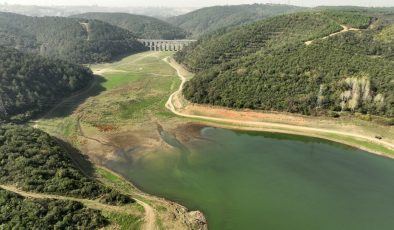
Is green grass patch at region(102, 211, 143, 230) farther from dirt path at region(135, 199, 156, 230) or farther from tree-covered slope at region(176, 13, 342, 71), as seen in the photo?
tree-covered slope at region(176, 13, 342, 71)

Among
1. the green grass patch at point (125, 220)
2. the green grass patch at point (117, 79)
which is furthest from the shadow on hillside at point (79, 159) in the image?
the green grass patch at point (117, 79)

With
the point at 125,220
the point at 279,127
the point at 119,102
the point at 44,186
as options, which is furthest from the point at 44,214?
the point at 119,102

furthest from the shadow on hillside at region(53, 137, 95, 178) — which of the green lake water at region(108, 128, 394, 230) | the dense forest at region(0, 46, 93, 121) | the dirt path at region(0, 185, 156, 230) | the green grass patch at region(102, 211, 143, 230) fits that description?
the dense forest at region(0, 46, 93, 121)

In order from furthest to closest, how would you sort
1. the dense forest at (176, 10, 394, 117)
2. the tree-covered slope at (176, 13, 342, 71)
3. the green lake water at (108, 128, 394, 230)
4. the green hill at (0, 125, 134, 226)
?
the tree-covered slope at (176, 13, 342, 71) < the dense forest at (176, 10, 394, 117) < the green lake water at (108, 128, 394, 230) < the green hill at (0, 125, 134, 226)

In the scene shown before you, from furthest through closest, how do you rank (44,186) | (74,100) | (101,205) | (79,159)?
1. (74,100)
2. (79,159)
3. (44,186)
4. (101,205)

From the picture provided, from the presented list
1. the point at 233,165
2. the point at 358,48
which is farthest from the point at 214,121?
the point at 358,48

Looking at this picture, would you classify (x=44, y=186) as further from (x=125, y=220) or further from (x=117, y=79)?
(x=117, y=79)

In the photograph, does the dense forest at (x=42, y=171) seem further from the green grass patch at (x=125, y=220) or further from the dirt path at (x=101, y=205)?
the green grass patch at (x=125, y=220)

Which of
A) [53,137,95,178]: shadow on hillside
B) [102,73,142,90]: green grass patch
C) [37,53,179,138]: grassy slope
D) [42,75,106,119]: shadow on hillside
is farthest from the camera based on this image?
[102,73,142,90]: green grass patch
